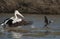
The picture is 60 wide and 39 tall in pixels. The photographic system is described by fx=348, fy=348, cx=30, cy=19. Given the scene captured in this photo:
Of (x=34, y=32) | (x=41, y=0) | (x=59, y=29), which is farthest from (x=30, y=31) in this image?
(x=41, y=0)

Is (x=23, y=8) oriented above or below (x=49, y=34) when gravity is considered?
above

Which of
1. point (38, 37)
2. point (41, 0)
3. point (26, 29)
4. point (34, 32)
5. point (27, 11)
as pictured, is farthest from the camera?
point (41, 0)

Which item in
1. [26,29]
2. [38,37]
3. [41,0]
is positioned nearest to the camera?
[38,37]

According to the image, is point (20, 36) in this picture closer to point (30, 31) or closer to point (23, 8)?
point (30, 31)

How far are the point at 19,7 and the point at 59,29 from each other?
14.9 meters

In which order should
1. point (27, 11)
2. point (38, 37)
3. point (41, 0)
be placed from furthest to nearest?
point (41, 0) → point (27, 11) → point (38, 37)

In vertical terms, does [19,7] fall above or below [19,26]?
above

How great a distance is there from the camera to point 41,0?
36.7 meters

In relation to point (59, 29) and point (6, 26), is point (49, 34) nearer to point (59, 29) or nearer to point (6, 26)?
point (59, 29)

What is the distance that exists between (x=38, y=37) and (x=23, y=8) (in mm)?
17340

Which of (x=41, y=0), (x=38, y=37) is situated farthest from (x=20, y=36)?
(x=41, y=0)

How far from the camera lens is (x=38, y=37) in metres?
17.8

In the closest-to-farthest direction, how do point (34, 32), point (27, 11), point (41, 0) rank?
point (34, 32)
point (27, 11)
point (41, 0)

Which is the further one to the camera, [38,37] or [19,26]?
[19,26]
